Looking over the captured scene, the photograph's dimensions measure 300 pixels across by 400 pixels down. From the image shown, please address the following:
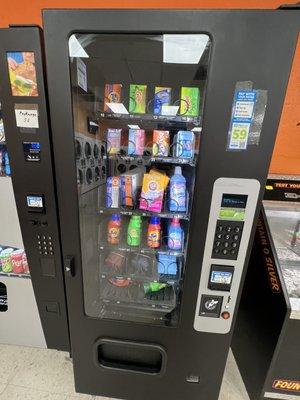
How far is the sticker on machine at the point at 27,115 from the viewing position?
1.03 m

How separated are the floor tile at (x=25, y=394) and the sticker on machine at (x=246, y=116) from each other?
1849mm

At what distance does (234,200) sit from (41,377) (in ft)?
5.83

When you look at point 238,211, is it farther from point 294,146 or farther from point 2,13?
point 2,13

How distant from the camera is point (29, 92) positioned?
1.01m

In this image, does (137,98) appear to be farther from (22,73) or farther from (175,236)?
(175,236)

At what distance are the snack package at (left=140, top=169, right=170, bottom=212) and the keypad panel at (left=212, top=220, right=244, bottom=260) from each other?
0.35m

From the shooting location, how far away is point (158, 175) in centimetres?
127

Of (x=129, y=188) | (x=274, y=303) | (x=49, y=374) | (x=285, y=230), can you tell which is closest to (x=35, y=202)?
(x=129, y=188)

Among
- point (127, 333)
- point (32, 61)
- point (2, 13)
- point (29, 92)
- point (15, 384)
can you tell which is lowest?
point (15, 384)

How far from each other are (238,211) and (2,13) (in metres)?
2.02

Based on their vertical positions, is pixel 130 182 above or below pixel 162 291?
above

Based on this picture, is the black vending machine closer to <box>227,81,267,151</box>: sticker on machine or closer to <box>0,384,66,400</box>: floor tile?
<box>227,81,267,151</box>: sticker on machine

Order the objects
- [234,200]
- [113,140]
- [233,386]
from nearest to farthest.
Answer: [234,200] → [113,140] → [233,386]

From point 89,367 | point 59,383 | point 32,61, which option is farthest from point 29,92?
point 59,383
